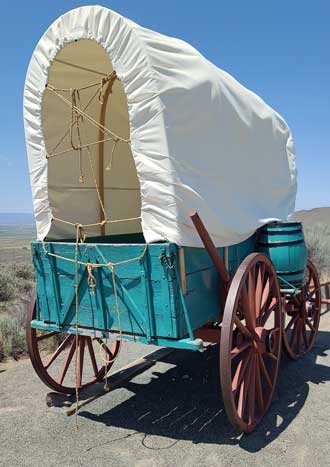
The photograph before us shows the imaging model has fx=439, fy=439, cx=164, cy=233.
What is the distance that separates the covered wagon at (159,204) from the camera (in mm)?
3002

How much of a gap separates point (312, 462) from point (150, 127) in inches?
98.6

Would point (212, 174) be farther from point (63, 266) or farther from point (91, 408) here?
point (91, 408)

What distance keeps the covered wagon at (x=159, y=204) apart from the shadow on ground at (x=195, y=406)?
17cm

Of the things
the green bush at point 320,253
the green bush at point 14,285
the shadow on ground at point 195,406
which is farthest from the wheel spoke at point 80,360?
the green bush at point 320,253

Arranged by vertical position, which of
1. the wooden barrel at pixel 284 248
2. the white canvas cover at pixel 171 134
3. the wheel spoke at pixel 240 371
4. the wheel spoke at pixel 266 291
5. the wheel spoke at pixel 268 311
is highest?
the white canvas cover at pixel 171 134

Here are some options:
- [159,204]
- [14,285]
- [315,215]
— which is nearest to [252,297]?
[159,204]

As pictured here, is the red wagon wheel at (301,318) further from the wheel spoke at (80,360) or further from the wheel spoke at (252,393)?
the wheel spoke at (80,360)

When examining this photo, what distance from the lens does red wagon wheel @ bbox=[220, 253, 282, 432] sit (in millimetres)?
2979

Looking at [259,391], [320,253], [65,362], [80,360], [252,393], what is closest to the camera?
[252,393]

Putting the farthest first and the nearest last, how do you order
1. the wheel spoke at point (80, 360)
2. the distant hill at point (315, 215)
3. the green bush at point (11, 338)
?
1. the distant hill at point (315, 215)
2. the green bush at point (11, 338)
3. the wheel spoke at point (80, 360)

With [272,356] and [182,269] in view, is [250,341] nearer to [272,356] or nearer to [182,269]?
[272,356]

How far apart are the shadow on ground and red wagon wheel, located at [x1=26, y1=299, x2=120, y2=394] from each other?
366mm

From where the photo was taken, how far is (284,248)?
4.24 meters

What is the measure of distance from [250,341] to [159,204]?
136cm
